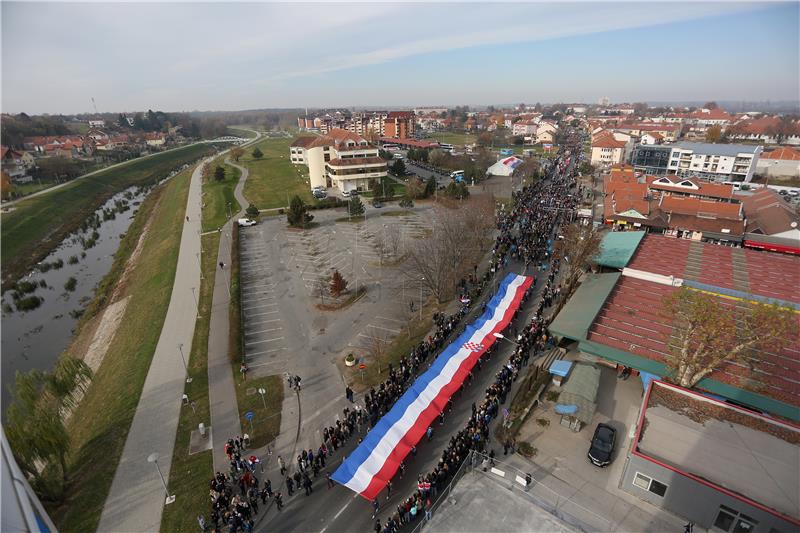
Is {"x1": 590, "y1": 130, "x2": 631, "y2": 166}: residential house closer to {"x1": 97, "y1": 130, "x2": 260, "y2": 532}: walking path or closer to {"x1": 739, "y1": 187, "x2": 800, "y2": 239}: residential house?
{"x1": 739, "y1": 187, "x2": 800, "y2": 239}: residential house

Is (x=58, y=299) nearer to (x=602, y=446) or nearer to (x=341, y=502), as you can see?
(x=341, y=502)

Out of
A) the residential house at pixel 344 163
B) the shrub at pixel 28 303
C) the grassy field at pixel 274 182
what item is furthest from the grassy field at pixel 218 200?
the shrub at pixel 28 303

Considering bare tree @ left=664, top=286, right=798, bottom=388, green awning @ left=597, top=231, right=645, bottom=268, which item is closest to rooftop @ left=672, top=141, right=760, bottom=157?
green awning @ left=597, top=231, right=645, bottom=268

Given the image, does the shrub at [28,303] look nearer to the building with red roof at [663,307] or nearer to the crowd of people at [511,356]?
the crowd of people at [511,356]

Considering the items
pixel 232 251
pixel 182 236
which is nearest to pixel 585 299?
pixel 232 251

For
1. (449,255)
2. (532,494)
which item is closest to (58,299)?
(449,255)

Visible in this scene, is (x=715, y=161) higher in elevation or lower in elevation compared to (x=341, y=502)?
higher
